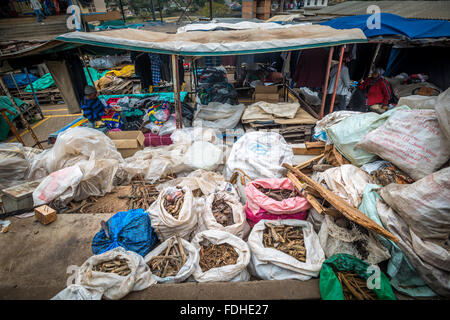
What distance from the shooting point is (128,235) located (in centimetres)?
235

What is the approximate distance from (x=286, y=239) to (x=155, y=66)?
794 cm

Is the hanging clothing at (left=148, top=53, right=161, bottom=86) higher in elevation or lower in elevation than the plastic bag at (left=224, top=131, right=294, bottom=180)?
higher

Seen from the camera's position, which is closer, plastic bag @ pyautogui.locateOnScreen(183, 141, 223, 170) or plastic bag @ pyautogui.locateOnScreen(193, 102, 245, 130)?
plastic bag @ pyautogui.locateOnScreen(183, 141, 223, 170)

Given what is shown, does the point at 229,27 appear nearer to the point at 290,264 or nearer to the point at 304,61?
the point at 304,61

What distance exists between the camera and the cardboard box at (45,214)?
9.40ft

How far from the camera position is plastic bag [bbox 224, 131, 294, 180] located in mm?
3365

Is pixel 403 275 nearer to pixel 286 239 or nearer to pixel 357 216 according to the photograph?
pixel 357 216

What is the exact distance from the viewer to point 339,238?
85.8 inches

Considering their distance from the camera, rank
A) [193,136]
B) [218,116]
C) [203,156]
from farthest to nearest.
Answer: [218,116]
[193,136]
[203,156]

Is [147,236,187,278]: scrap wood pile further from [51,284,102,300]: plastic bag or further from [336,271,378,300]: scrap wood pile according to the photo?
[336,271,378,300]: scrap wood pile

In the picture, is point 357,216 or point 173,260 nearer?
point 357,216

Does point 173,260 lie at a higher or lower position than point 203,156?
lower

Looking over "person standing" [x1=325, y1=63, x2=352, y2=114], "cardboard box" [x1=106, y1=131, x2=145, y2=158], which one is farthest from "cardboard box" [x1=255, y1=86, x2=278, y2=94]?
"cardboard box" [x1=106, y1=131, x2=145, y2=158]

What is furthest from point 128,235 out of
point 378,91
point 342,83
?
point 378,91
